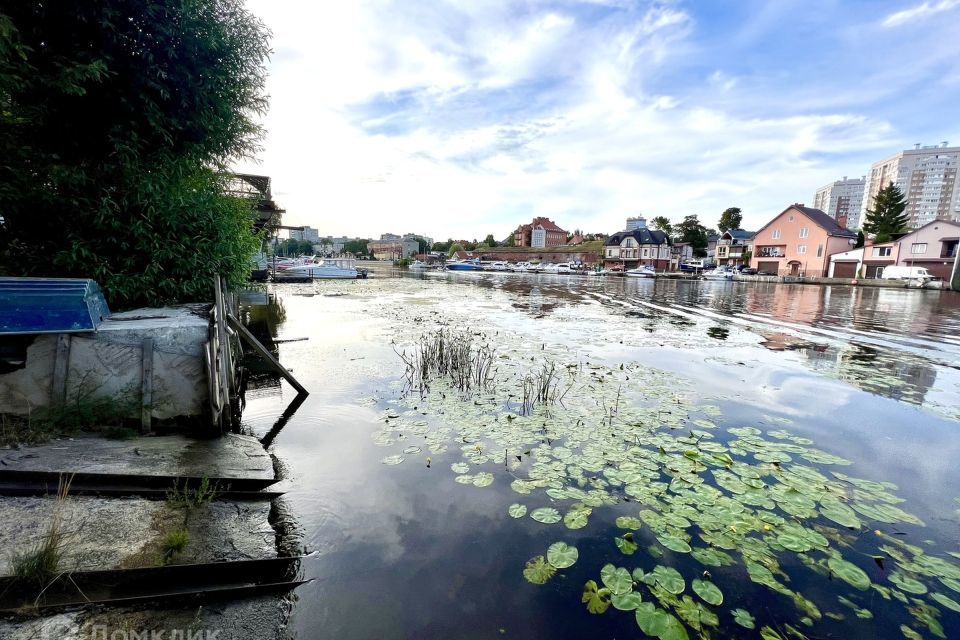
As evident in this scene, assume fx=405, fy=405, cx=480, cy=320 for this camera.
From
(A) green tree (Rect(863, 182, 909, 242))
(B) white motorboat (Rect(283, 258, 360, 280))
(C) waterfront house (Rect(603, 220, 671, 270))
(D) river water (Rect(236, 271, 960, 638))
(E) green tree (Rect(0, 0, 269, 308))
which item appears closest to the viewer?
(D) river water (Rect(236, 271, 960, 638))

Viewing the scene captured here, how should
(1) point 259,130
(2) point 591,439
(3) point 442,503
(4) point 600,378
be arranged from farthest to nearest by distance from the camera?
(4) point 600,378, (1) point 259,130, (2) point 591,439, (3) point 442,503

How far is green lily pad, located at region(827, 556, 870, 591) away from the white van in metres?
52.7

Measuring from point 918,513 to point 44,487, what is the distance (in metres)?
7.96

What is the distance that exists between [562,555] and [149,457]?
13.7 ft

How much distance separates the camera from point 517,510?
13.3 ft

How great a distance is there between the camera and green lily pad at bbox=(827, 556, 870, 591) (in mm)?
3090

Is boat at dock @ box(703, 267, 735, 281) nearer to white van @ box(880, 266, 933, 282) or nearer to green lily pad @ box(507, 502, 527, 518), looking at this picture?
white van @ box(880, 266, 933, 282)

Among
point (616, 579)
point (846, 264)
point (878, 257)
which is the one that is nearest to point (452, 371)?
point (616, 579)

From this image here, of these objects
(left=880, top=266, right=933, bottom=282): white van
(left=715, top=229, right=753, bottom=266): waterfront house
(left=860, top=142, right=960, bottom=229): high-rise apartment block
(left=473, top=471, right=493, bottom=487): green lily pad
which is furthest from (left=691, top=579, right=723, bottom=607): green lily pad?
(left=860, top=142, right=960, bottom=229): high-rise apartment block

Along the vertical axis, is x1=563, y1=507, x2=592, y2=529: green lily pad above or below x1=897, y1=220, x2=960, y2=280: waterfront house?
below

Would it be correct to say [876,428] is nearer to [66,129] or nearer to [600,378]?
[600,378]

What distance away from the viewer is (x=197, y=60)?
591cm

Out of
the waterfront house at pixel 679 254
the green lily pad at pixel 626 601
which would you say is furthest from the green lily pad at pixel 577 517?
the waterfront house at pixel 679 254

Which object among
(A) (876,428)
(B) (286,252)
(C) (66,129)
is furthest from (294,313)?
(B) (286,252)
